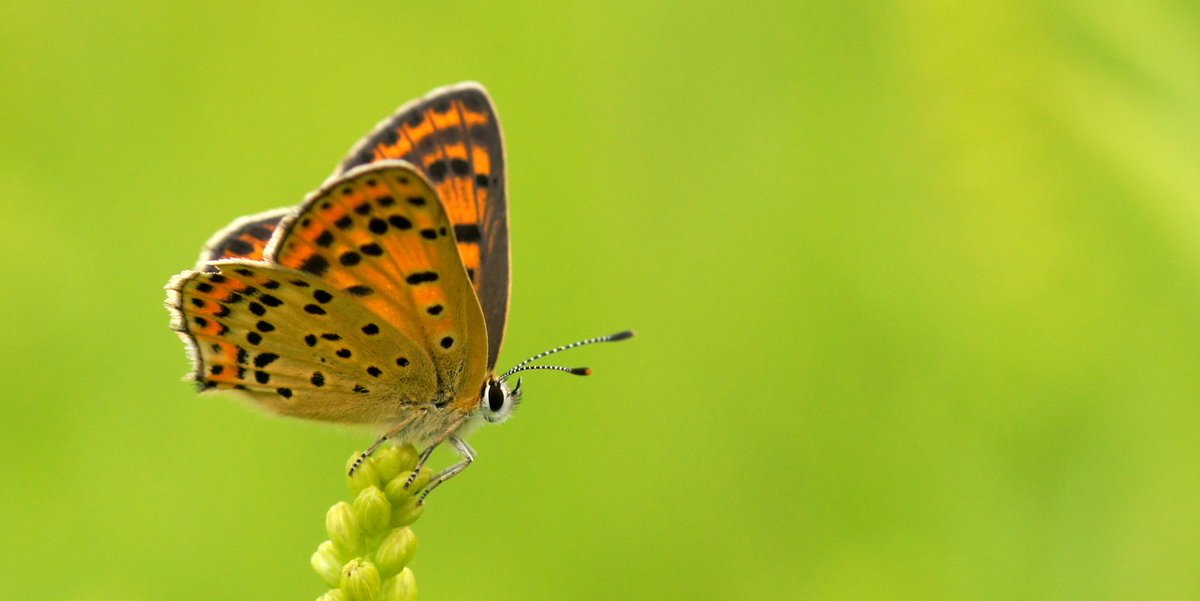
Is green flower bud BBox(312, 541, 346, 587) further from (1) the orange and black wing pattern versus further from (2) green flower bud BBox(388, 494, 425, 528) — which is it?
(1) the orange and black wing pattern

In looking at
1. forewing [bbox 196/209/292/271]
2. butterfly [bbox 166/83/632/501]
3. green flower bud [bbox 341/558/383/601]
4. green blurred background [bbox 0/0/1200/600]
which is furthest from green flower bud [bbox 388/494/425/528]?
green blurred background [bbox 0/0/1200/600]

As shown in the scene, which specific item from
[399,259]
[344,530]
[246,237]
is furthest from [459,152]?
[344,530]

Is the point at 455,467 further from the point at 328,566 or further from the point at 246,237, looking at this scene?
the point at 328,566

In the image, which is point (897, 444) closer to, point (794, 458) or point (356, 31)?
point (794, 458)

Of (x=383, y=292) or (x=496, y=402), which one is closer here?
(x=383, y=292)

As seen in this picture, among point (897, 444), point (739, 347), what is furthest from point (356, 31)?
point (897, 444)
